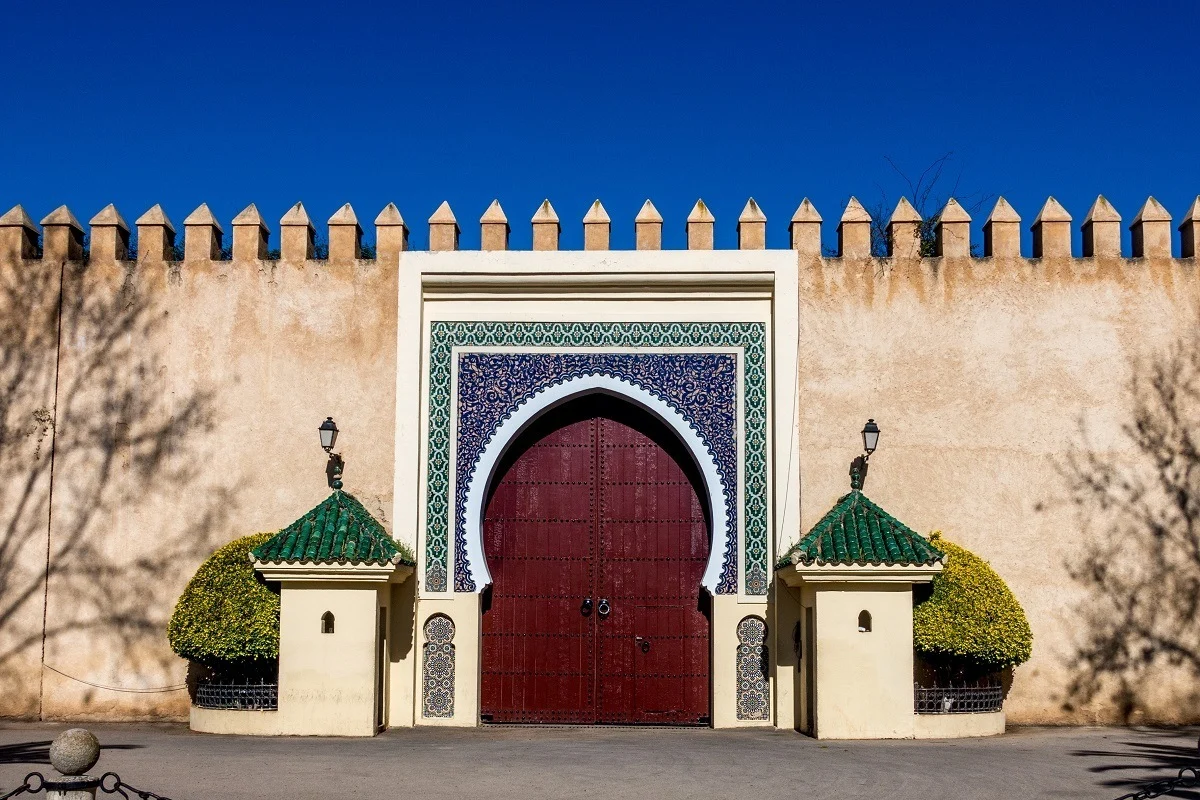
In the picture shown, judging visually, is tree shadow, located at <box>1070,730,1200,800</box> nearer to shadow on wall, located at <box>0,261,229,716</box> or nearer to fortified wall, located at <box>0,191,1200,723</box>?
fortified wall, located at <box>0,191,1200,723</box>

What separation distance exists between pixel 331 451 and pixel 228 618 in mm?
1568

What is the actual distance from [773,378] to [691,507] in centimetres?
124

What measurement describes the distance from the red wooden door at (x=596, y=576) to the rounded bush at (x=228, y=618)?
181 centimetres

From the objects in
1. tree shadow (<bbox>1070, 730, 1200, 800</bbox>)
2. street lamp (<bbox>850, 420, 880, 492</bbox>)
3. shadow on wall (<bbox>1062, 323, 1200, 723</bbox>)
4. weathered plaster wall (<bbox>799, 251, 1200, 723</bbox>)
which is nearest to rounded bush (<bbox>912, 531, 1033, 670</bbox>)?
weathered plaster wall (<bbox>799, 251, 1200, 723</bbox>)

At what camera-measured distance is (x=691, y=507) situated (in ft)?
36.3

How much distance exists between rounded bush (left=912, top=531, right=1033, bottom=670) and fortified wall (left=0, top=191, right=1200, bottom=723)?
574 mm

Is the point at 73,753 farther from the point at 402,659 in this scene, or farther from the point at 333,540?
the point at 402,659

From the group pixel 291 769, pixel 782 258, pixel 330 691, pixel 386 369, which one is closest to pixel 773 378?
pixel 782 258

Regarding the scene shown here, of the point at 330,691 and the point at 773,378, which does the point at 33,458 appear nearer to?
the point at 330,691

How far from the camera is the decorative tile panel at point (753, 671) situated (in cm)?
1052

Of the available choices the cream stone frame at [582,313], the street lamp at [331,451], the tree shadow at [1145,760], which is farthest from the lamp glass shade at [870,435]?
the street lamp at [331,451]

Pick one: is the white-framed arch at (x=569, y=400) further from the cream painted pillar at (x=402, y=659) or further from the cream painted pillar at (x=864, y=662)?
the cream painted pillar at (x=864, y=662)

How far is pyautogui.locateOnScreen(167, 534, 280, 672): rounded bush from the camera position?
9.97 meters

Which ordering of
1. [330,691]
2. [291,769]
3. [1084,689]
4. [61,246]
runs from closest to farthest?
1. [291,769]
2. [330,691]
3. [1084,689]
4. [61,246]
